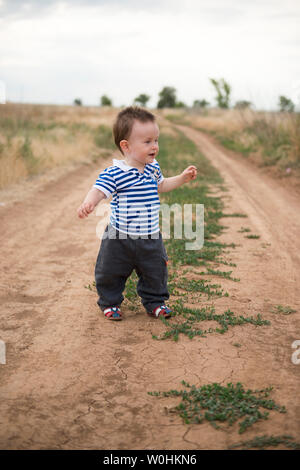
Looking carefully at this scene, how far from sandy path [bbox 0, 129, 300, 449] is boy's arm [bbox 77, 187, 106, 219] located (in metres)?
0.87

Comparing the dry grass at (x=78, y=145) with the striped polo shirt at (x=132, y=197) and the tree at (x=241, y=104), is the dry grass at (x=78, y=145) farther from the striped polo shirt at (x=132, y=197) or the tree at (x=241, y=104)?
the striped polo shirt at (x=132, y=197)

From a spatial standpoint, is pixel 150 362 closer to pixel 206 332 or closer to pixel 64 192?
pixel 206 332

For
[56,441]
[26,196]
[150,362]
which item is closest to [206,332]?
[150,362]

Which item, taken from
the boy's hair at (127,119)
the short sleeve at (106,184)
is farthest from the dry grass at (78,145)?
the short sleeve at (106,184)

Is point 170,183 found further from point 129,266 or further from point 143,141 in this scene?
point 129,266

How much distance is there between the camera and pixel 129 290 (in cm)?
388

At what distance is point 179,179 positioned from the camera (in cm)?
331

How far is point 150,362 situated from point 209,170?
9.19 m

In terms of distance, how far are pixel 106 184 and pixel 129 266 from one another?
2.19 ft

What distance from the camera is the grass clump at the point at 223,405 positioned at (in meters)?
2.16

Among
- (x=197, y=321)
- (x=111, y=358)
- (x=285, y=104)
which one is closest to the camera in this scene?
(x=111, y=358)

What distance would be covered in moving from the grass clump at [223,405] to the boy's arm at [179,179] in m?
1.49

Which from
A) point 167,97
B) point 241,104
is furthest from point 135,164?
point 167,97

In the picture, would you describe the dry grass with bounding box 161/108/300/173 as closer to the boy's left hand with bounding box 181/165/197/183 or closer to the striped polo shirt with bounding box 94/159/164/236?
the boy's left hand with bounding box 181/165/197/183
